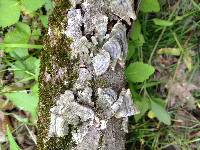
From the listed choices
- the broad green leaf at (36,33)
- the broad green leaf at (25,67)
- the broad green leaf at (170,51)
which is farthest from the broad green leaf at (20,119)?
the broad green leaf at (170,51)

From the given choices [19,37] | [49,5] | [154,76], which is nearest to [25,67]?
[19,37]

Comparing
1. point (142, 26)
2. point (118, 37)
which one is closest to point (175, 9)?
point (142, 26)

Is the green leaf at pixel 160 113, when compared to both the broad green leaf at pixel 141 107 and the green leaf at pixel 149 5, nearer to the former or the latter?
the broad green leaf at pixel 141 107

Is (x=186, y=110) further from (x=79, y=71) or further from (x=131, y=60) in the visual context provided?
(x=79, y=71)

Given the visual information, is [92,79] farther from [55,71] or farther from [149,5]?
[149,5]

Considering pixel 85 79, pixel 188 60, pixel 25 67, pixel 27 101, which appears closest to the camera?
pixel 85 79

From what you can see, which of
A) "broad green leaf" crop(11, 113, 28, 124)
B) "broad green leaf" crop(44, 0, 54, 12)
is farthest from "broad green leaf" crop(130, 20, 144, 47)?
"broad green leaf" crop(11, 113, 28, 124)
